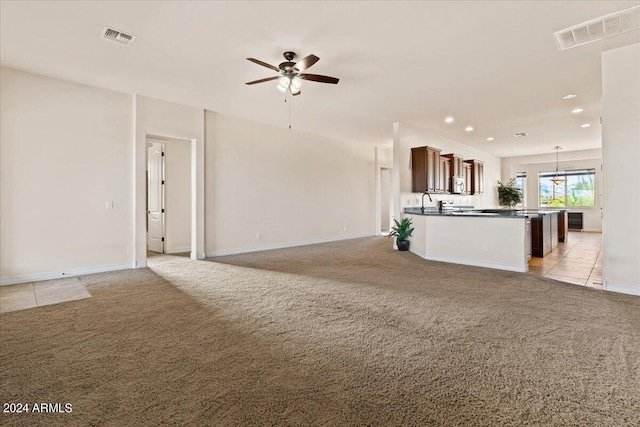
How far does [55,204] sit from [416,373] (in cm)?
516

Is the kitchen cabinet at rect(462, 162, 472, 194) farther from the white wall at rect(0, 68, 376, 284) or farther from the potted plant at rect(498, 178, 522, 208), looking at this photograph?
the white wall at rect(0, 68, 376, 284)

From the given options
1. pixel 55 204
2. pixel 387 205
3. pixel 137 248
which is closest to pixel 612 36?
pixel 137 248

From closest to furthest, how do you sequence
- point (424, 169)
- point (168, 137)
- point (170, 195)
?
point (168, 137), point (170, 195), point (424, 169)

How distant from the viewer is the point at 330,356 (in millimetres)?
2172

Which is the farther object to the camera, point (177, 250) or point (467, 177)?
point (467, 177)

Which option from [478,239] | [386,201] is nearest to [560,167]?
[386,201]

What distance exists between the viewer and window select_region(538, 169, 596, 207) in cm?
1107

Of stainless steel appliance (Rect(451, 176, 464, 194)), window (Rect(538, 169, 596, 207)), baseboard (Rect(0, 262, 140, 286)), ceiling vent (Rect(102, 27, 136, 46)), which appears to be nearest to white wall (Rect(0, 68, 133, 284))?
baseboard (Rect(0, 262, 140, 286))

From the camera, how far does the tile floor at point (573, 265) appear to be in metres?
4.31

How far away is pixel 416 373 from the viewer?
1.94m

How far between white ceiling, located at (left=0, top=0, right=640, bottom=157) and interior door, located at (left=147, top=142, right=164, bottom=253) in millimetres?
2034

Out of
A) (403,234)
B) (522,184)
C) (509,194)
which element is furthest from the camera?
(522,184)

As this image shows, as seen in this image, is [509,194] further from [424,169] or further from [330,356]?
[330,356]

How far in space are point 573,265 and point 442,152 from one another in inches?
170
